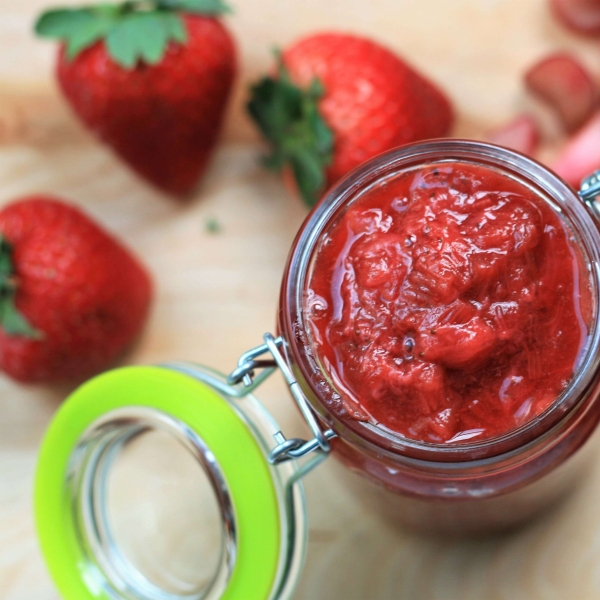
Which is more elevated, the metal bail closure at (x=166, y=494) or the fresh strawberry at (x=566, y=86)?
the fresh strawberry at (x=566, y=86)

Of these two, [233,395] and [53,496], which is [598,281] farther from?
[53,496]

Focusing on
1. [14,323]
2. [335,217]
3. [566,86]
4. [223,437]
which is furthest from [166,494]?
[566,86]

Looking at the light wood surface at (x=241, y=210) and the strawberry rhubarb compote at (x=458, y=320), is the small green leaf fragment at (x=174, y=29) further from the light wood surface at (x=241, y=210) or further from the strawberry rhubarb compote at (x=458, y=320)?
the strawberry rhubarb compote at (x=458, y=320)

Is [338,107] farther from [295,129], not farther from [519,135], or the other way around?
[519,135]

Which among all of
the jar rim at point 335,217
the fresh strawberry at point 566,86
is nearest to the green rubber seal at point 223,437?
the jar rim at point 335,217

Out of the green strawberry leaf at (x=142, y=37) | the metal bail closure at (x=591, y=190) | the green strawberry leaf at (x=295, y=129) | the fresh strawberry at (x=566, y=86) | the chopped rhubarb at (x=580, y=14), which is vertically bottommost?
the green strawberry leaf at (x=295, y=129)

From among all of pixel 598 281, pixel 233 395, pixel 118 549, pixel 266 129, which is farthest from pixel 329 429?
pixel 266 129
